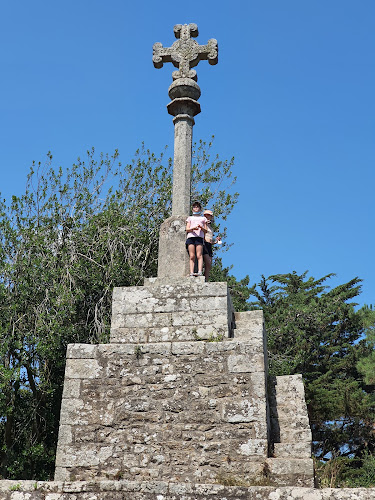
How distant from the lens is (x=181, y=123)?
25.1 ft

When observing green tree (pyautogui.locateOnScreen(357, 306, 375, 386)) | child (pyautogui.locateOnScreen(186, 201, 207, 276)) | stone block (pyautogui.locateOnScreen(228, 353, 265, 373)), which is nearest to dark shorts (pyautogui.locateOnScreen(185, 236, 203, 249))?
child (pyautogui.locateOnScreen(186, 201, 207, 276))

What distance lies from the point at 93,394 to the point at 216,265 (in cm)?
996

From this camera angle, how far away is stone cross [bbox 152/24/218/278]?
7133 mm

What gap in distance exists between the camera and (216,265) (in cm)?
1577

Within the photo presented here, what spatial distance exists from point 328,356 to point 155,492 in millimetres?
16335

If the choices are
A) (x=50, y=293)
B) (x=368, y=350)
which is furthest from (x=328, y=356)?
(x=50, y=293)

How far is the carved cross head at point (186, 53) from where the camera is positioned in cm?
789

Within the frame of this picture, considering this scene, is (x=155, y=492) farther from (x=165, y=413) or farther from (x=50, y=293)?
(x=50, y=293)

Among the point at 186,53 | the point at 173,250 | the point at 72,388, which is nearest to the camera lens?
the point at 72,388

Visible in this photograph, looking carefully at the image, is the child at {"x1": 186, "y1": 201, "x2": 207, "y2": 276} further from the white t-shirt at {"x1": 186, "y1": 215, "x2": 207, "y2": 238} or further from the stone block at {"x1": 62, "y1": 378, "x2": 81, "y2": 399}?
the stone block at {"x1": 62, "y1": 378, "x2": 81, "y2": 399}

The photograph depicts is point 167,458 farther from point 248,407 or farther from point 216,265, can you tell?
point 216,265

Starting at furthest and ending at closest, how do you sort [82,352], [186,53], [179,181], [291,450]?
[186,53] → [179,181] → [82,352] → [291,450]

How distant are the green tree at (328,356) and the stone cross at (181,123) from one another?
9.10 metres

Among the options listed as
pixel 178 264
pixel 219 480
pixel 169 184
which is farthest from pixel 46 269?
pixel 219 480
